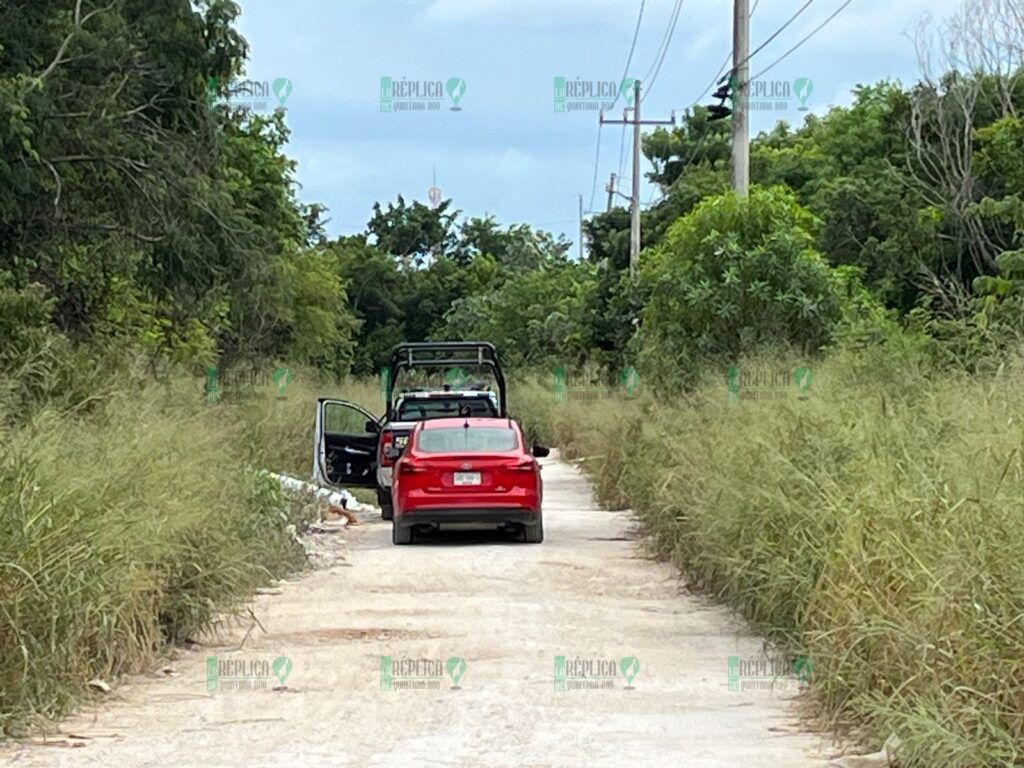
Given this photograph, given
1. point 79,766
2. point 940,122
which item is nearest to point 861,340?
point 79,766

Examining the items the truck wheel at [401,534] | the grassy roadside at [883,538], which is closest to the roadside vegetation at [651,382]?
the grassy roadside at [883,538]

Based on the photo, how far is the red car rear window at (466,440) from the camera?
1861cm

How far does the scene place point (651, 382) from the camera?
→ 2473 cm

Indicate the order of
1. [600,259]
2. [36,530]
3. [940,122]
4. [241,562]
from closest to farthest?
[36,530]
[241,562]
[940,122]
[600,259]

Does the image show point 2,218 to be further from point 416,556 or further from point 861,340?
point 861,340

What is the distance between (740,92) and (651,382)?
4856 mm

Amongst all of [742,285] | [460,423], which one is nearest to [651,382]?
[742,285]

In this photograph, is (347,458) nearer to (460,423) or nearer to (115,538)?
(460,423)

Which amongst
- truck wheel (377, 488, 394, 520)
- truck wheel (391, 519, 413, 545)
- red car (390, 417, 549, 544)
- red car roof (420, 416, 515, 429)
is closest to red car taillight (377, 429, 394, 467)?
truck wheel (377, 488, 394, 520)

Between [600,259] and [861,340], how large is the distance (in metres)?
35.9

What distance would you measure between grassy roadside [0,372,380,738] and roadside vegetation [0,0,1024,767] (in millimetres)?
30

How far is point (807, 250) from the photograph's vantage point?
22.7 meters

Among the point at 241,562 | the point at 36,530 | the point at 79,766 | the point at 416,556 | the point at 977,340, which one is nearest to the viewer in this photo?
the point at 79,766

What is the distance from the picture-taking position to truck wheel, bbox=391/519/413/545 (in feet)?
61.3
